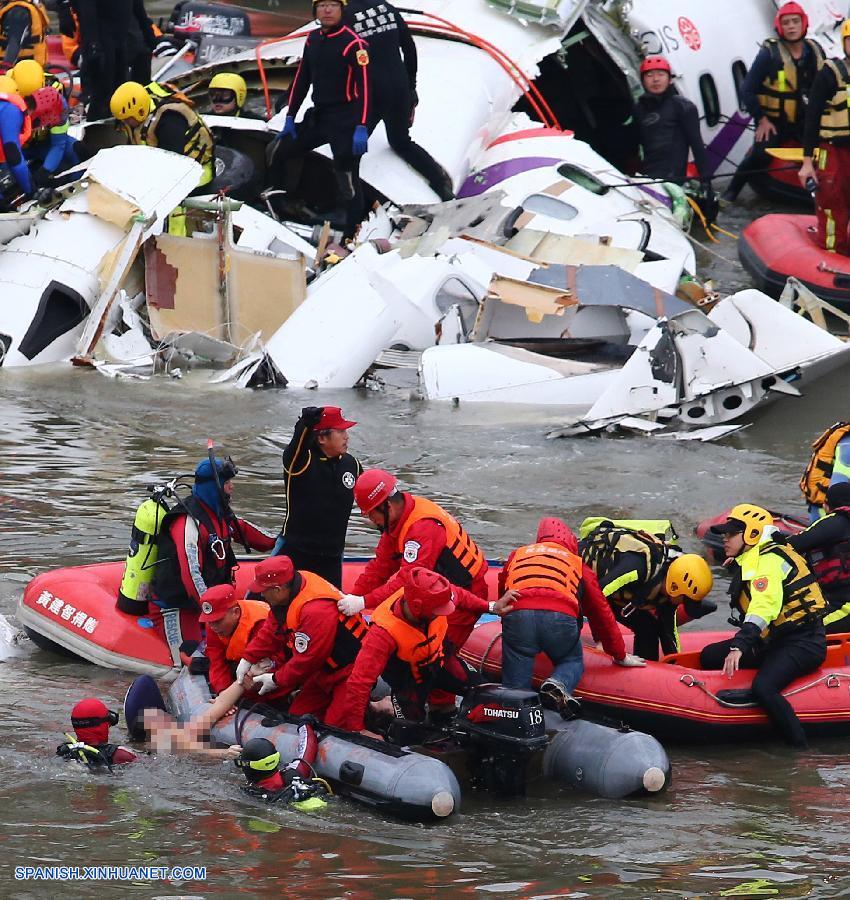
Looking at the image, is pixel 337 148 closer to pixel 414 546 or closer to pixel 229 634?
pixel 414 546

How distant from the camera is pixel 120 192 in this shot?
12.5 metres

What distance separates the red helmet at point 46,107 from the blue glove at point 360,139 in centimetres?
235

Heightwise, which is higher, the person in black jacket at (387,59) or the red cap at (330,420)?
the person in black jacket at (387,59)

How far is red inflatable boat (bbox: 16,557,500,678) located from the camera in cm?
755

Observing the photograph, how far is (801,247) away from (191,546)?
782 centimetres

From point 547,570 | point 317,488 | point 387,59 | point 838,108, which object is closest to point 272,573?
point 317,488

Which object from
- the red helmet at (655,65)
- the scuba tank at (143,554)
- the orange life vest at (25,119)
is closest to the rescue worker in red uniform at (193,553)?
the scuba tank at (143,554)

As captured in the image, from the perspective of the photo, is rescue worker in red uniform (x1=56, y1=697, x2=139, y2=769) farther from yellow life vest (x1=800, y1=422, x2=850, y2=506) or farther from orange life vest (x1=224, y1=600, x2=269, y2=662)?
yellow life vest (x1=800, y1=422, x2=850, y2=506)

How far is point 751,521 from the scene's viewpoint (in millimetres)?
7133

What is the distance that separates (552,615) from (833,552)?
155 centimetres

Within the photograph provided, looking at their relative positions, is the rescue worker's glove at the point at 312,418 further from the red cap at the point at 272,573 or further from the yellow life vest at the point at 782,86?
the yellow life vest at the point at 782,86

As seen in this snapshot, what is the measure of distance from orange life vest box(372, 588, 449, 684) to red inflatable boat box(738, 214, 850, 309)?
Answer: 295 inches

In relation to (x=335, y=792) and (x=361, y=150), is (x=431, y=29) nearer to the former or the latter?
(x=361, y=150)

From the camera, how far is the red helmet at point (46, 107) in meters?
12.8
